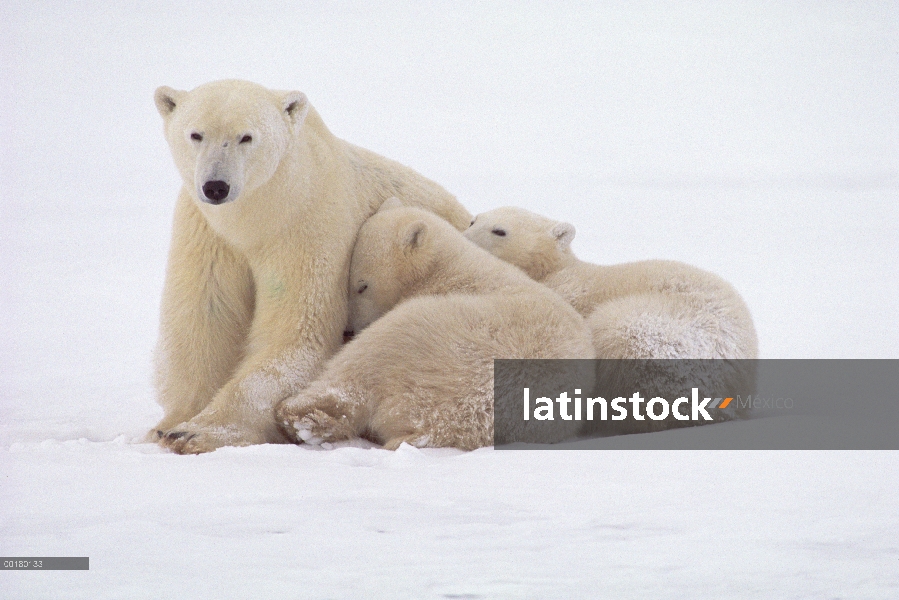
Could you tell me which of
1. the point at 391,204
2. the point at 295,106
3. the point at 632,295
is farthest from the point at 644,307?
the point at 295,106

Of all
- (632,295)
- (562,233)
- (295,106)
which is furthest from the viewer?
(562,233)

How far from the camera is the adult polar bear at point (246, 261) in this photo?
16.5 ft

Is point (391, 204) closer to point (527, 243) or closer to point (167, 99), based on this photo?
point (527, 243)

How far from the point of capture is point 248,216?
17.4 ft

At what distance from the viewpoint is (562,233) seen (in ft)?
20.9

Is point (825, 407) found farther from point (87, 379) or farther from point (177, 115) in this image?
point (87, 379)

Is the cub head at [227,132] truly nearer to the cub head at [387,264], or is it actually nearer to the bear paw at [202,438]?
the cub head at [387,264]

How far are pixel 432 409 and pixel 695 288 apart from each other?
1.90 meters

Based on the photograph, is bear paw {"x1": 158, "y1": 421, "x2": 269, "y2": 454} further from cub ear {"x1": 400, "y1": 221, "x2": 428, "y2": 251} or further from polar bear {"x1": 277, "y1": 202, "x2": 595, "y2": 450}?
cub ear {"x1": 400, "y1": 221, "x2": 428, "y2": 251}

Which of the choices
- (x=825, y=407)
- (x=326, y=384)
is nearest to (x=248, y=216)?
(x=326, y=384)

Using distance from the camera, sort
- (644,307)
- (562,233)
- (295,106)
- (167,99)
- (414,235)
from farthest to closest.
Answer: (562,233) < (644,307) < (414,235) < (295,106) < (167,99)

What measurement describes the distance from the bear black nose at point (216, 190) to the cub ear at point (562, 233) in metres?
2.28

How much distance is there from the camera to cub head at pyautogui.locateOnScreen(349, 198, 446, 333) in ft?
18.2

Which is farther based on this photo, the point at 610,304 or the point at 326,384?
the point at 610,304
